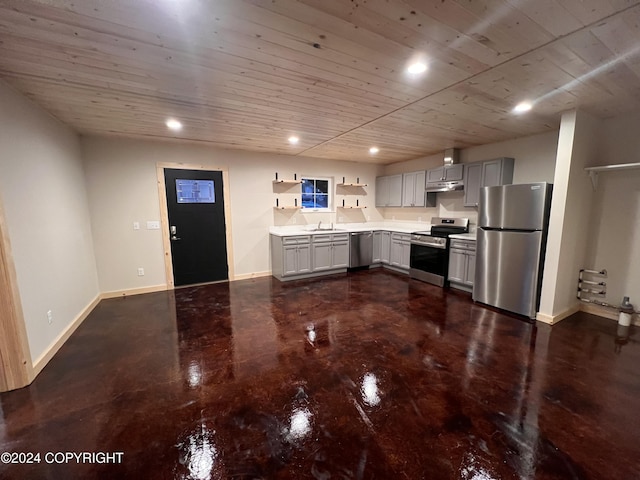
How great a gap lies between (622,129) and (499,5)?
3248 millimetres

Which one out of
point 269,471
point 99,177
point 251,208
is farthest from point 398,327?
point 99,177

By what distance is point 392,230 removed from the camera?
18.9 ft

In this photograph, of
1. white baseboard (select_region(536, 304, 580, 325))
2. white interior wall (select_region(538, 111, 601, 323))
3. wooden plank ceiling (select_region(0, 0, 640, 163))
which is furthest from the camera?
white baseboard (select_region(536, 304, 580, 325))

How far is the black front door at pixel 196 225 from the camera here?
15.2 ft

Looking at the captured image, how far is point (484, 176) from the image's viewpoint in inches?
175

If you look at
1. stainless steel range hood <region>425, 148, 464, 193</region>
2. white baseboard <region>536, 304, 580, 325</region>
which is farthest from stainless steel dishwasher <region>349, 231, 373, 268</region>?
white baseboard <region>536, 304, 580, 325</region>

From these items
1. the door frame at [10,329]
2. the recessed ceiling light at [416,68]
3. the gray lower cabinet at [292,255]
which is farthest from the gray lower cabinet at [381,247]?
the door frame at [10,329]

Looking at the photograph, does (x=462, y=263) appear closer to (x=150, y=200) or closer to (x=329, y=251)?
(x=329, y=251)

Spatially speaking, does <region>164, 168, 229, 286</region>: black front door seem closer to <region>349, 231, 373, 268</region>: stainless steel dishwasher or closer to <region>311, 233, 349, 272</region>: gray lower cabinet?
<region>311, 233, 349, 272</region>: gray lower cabinet

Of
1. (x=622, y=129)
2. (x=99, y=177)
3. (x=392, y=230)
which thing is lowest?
(x=392, y=230)

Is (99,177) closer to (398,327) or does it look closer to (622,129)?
(398,327)

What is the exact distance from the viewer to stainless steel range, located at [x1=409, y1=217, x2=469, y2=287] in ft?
15.4

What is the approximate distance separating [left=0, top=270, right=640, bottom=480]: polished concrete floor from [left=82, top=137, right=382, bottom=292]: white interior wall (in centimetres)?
126

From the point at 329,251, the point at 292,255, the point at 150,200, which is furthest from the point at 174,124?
the point at 329,251
